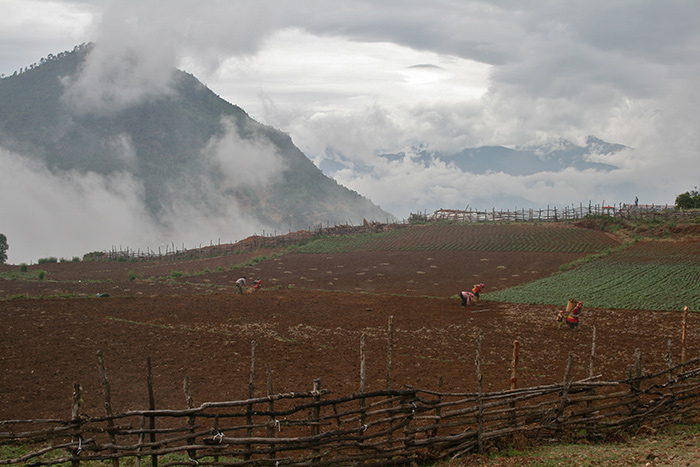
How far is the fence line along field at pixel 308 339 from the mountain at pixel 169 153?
83.8 meters

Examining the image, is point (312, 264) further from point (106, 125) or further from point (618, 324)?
point (106, 125)

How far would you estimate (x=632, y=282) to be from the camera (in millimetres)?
27375

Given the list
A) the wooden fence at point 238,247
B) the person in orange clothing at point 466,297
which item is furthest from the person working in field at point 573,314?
the wooden fence at point 238,247

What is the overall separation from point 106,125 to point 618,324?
13026 centimetres

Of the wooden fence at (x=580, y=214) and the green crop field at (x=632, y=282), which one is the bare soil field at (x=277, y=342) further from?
the wooden fence at (x=580, y=214)

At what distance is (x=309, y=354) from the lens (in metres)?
14.3

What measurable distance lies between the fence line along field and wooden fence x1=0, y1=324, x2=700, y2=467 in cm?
46

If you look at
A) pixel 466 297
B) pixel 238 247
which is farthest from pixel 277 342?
pixel 238 247

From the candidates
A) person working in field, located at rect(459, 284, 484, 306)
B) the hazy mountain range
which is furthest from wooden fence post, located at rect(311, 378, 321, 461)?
the hazy mountain range

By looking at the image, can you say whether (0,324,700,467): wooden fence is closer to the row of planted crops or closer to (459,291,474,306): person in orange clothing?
(459,291,474,306): person in orange clothing

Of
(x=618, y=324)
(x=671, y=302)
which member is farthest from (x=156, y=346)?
(x=671, y=302)

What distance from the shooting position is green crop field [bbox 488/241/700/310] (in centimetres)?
2269

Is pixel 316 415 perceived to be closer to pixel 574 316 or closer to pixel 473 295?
pixel 574 316

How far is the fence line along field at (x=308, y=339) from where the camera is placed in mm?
11062
